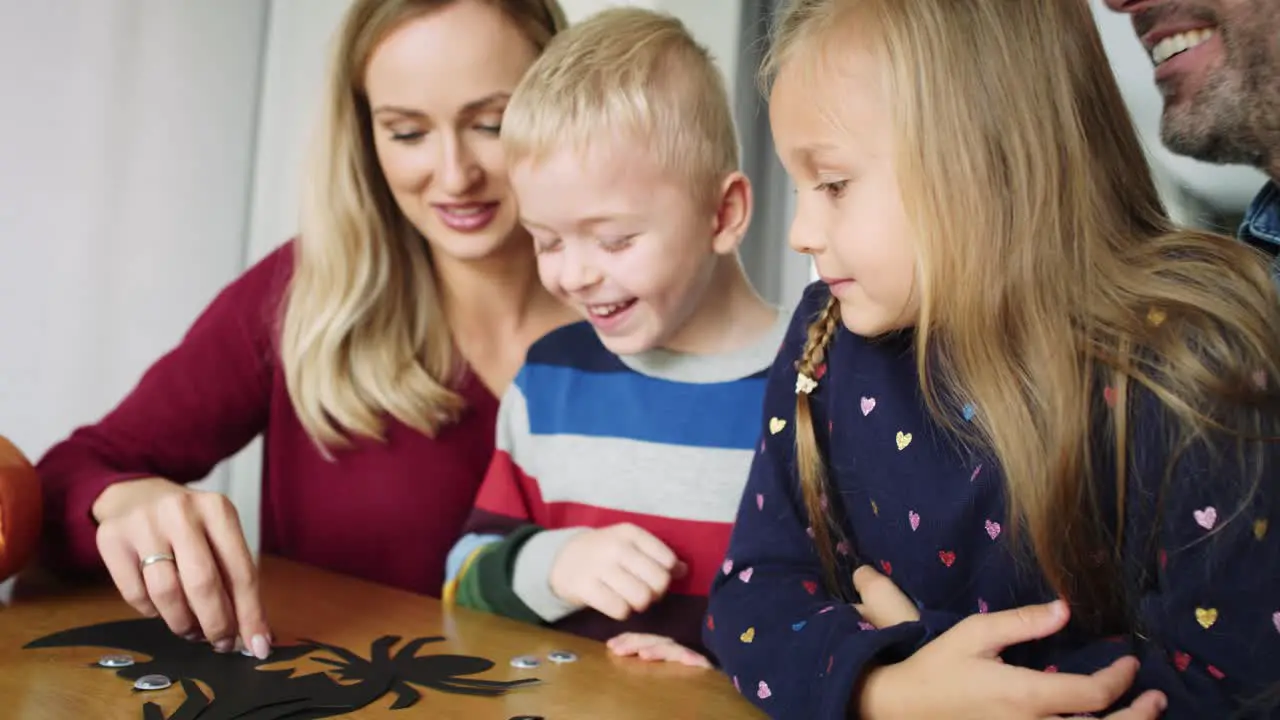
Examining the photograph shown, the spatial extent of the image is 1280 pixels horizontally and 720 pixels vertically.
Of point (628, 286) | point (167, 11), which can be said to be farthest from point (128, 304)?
point (628, 286)

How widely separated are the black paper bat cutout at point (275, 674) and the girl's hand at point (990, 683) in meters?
0.28

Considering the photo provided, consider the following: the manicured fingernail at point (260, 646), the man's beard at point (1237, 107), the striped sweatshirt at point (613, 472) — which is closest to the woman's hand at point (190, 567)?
the manicured fingernail at point (260, 646)

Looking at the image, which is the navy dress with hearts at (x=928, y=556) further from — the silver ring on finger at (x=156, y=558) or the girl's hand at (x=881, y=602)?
the silver ring on finger at (x=156, y=558)

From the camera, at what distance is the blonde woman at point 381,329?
4.33 feet

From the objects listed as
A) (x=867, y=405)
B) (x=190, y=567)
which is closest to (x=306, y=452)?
(x=190, y=567)

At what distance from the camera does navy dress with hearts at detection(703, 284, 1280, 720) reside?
721 mm

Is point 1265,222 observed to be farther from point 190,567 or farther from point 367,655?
point 190,567

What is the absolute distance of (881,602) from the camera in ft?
2.85

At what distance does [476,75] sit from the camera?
1.29 m

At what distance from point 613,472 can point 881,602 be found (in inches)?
17.2

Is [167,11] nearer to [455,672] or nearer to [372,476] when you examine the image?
[372,476]

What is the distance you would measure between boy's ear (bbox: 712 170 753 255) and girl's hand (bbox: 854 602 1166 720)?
54cm

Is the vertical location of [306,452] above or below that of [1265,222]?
below

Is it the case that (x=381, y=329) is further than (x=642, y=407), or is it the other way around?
(x=381, y=329)
